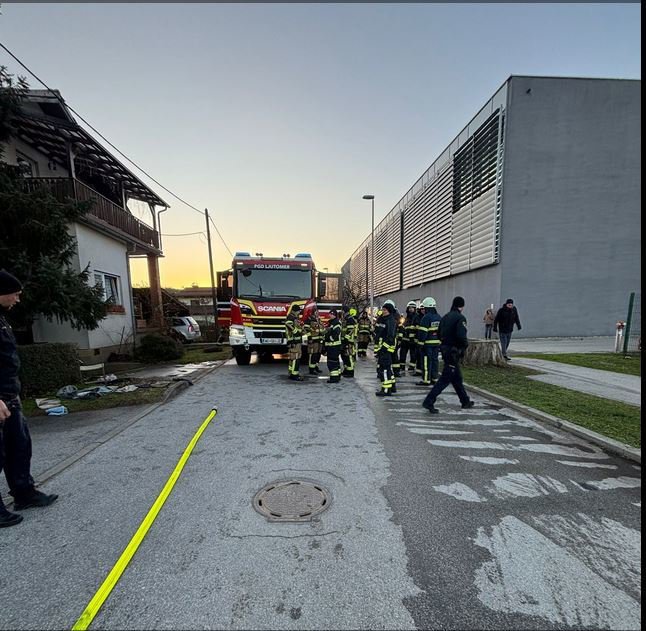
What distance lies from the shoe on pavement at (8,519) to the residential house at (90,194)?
6.73 m

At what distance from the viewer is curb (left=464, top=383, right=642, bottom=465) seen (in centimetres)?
381

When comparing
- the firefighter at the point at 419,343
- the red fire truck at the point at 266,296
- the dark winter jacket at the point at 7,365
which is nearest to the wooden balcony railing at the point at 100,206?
the red fire truck at the point at 266,296

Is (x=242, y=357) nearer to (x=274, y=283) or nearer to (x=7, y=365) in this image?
(x=274, y=283)

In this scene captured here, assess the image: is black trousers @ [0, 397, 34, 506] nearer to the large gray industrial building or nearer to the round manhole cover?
the round manhole cover

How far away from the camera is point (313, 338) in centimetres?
908

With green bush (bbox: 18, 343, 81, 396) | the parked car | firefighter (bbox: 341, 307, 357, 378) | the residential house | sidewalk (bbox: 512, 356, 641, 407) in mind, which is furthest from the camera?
the parked car

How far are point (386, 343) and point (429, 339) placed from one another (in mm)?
1492

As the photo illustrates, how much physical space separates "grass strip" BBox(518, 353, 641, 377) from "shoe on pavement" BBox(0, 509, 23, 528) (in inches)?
448

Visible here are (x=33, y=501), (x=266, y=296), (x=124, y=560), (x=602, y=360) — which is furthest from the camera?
(x=602, y=360)

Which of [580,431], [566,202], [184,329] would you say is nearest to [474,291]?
[566,202]

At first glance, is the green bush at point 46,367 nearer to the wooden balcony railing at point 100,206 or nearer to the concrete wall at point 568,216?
the wooden balcony railing at point 100,206

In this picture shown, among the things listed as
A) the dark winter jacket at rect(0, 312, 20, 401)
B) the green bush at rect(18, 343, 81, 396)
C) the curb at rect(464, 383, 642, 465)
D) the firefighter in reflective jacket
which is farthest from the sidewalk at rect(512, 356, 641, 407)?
the green bush at rect(18, 343, 81, 396)

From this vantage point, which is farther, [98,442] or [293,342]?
[293,342]

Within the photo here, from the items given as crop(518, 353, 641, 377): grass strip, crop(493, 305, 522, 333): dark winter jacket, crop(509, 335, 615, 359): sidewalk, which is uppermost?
crop(493, 305, 522, 333): dark winter jacket
